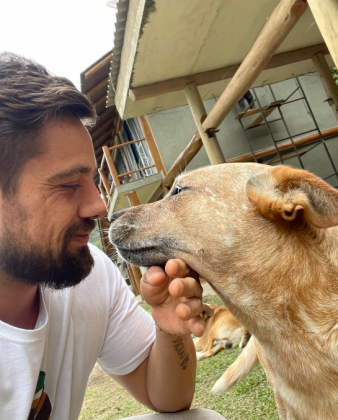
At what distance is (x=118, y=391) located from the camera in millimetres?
4812

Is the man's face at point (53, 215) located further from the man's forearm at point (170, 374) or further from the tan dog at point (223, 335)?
the tan dog at point (223, 335)

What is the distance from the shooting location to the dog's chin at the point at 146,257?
1868mm

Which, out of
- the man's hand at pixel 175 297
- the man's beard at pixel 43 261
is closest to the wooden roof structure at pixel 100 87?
the man's beard at pixel 43 261

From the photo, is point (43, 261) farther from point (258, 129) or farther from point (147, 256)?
point (258, 129)

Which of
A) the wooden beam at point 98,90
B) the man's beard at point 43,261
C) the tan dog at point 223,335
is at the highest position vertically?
the wooden beam at point 98,90

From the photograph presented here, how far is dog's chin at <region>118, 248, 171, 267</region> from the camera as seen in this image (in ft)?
6.13

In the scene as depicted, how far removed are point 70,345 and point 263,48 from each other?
10.2 feet

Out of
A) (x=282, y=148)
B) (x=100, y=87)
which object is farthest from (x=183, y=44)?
(x=100, y=87)

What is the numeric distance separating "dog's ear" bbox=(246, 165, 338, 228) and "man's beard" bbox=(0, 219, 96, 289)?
2.90 ft

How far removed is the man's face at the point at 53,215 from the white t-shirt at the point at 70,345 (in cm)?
23

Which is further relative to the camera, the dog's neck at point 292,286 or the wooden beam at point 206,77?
the wooden beam at point 206,77

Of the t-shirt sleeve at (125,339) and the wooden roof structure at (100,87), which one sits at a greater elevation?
the wooden roof structure at (100,87)

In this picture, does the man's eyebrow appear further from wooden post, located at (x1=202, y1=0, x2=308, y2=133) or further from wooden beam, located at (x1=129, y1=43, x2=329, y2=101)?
wooden beam, located at (x1=129, y1=43, x2=329, y2=101)

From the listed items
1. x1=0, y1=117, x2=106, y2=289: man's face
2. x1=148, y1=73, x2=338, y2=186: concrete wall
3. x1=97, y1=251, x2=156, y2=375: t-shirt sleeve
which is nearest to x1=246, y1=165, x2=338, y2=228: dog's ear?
x1=0, y1=117, x2=106, y2=289: man's face
